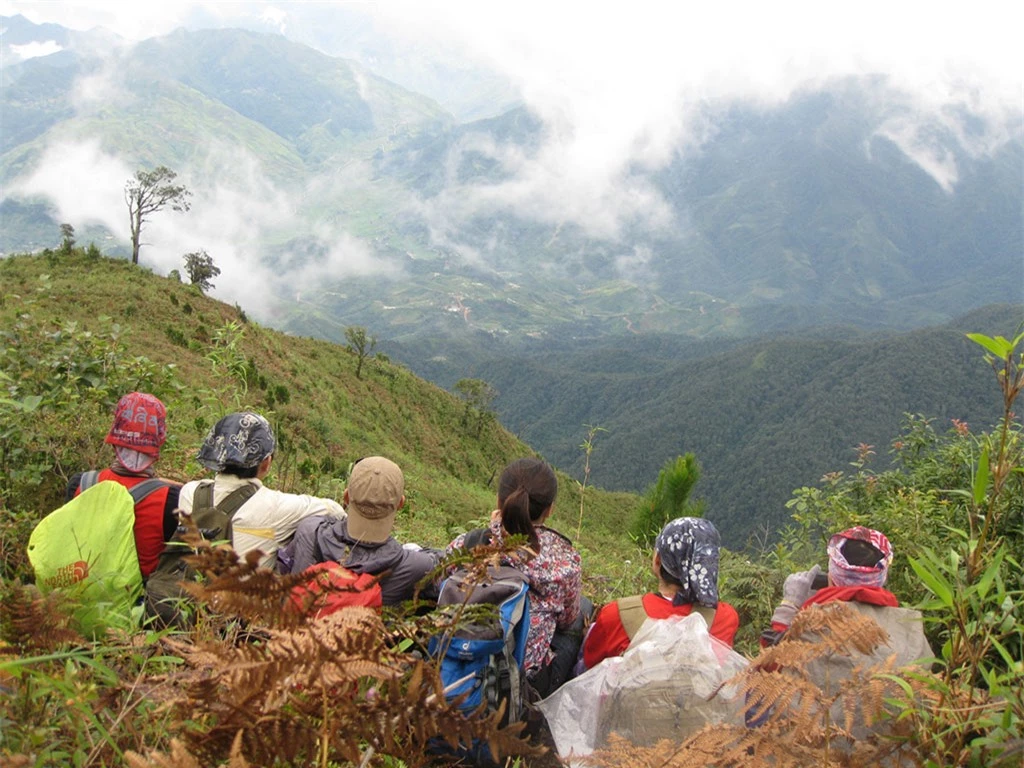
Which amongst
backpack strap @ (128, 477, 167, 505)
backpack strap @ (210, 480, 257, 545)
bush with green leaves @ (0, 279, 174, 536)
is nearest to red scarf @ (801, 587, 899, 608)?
backpack strap @ (210, 480, 257, 545)

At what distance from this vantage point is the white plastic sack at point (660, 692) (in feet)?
7.72

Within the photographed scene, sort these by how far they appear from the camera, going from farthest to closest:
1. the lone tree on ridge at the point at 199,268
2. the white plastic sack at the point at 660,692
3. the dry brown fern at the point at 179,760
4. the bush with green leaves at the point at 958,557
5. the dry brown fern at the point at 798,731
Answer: the lone tree on ridge at the point at 199,268 < the white plastic sack at the point at 660,692 < the dry brown fern at the point at 798,731 < the bush with green leaves at the point at 958,557 < the dry brown fern at the point at 179,760

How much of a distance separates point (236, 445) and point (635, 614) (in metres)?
2.20

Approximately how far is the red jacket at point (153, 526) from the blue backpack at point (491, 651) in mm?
1528

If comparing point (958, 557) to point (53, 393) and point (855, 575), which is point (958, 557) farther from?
point (53, 393)

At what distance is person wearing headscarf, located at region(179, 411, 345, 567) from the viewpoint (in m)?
3.36

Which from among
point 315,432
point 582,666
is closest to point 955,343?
point 315,432

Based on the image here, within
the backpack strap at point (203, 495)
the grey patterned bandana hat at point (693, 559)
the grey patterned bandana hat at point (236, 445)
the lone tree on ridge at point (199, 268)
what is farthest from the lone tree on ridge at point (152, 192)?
the grey patterned bandana hat at point (693, 559)

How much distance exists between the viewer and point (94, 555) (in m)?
2.78

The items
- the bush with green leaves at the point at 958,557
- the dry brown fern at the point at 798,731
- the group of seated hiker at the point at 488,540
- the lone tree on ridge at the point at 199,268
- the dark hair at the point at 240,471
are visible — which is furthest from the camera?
the lone tree on ridge at the point at 199,268

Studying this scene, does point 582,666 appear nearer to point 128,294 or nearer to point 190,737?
point 190,737

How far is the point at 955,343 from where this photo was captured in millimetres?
119875

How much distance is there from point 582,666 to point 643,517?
19.9 feet

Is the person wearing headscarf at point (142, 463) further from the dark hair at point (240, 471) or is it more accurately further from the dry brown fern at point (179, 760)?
the dry brown fern at point (179, 760)
